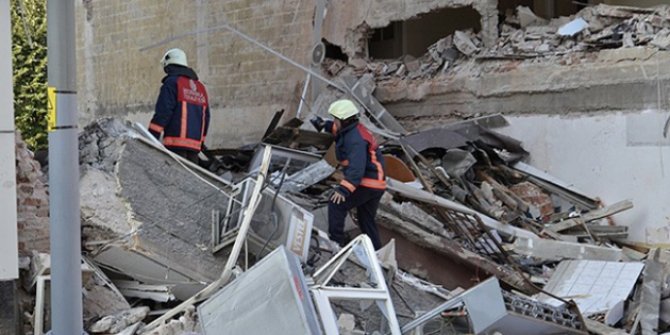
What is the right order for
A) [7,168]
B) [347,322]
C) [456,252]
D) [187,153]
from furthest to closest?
[187,153] → [456,252] → [347,322] → [7,168]

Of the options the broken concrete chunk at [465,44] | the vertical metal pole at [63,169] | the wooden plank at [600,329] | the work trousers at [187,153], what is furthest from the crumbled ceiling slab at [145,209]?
the broken concrete chunk at [465,44]

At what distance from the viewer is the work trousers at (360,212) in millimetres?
7395

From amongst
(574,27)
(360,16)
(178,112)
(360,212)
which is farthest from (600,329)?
(360,16)

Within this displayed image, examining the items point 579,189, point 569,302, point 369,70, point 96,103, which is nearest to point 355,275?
point 569,302

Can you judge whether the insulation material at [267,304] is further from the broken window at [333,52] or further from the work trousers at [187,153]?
the broken window at [333,52]

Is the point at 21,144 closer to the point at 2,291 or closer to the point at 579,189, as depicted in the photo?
the point at 2,291

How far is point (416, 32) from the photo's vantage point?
47.0 feet

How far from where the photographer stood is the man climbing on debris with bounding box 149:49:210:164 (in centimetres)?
770

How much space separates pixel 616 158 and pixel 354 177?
143 inches

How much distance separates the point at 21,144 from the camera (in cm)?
607

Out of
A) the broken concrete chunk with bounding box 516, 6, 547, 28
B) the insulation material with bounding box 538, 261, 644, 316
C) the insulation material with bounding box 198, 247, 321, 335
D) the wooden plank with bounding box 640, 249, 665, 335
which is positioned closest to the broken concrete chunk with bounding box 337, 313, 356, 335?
the insulation material with bounding box 198, 247, 321, 335

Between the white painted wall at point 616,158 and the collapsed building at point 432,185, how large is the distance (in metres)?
0.03

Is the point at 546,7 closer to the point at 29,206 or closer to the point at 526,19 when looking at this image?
the point at 526,19

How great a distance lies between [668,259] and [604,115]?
202 centimetres
